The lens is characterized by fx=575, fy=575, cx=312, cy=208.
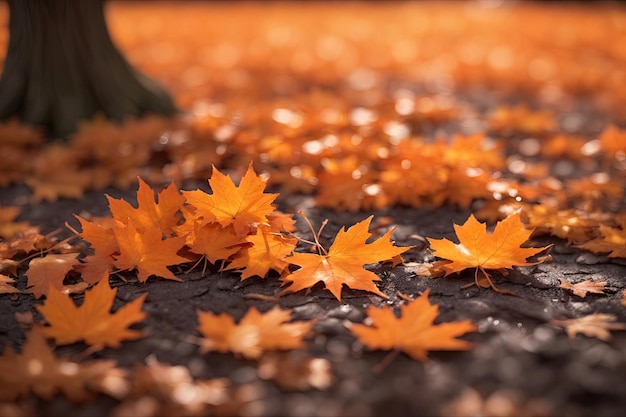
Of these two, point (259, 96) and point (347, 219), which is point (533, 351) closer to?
point (347, 219)

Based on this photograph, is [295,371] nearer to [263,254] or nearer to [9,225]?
[263,254]

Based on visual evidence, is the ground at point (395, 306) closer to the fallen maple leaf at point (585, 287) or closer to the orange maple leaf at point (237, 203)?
the fallen maple leaf at point (585, 287)

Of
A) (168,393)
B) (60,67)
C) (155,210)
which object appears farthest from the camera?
(60,67)

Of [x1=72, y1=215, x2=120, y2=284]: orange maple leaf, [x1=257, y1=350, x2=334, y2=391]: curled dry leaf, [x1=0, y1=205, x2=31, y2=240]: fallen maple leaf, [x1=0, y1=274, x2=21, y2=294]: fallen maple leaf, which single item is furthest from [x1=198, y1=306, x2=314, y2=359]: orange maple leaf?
[x1=0, y1=205, x2=31, y2=240]: fallen maple leaf

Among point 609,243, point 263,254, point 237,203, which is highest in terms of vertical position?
point 237,203

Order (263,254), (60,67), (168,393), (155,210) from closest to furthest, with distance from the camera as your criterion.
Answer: (168,393)
(263,254)
(155,210)
(60,67)

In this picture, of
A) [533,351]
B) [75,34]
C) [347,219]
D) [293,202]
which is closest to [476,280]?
[533,351]

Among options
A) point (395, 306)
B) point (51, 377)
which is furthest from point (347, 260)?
point (51, 377)
